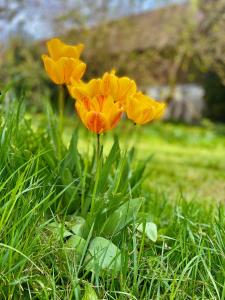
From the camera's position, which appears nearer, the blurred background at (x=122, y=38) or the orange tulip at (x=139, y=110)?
the orange tulip at (x=139, y=110)

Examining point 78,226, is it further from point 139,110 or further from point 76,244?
point 139,110

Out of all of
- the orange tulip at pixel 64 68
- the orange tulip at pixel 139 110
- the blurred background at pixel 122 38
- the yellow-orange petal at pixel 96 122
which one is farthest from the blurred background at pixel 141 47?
the yellow-orange petal at pixel 96 122

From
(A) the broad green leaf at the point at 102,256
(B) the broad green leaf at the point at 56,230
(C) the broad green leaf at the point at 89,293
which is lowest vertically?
(C) the broad green leaf at the point at 89,293

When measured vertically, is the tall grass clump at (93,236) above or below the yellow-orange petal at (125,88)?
below

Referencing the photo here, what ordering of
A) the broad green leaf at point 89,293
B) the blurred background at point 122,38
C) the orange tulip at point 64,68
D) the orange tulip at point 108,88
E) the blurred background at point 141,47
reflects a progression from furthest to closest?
the blurred background at point 122,38
the blurred background at point 141,47
the orange tulip at point 64,68
the orange tulip at point 108,88
the broad green leaf at point 89,293

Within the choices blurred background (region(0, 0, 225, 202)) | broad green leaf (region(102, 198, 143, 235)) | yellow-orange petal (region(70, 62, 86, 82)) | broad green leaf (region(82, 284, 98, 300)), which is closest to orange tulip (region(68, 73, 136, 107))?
yellow-orange petal (region(70, 62, 86, 82))

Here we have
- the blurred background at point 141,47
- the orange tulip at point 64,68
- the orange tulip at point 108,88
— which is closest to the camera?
the orange tulip at point 108,88

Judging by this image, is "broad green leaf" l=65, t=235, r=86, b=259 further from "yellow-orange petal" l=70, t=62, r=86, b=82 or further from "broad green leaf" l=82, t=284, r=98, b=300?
"yellow-orange petal" l=70, t=62, r=86, b=82

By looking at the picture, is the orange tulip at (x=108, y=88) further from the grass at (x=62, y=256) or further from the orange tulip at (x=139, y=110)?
the grass at (x=62, y=256)
